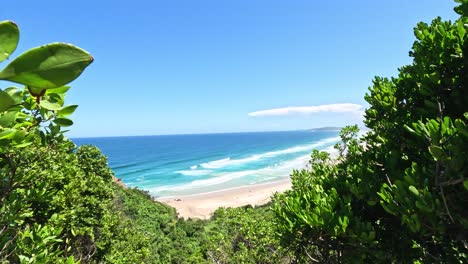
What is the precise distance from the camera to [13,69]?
2.01 ft

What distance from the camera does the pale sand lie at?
4088 cm

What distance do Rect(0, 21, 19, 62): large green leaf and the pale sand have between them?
39808 millimetres

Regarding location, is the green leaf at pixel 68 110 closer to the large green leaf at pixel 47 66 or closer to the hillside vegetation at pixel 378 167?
the hillside vegetation at pixel 378 167

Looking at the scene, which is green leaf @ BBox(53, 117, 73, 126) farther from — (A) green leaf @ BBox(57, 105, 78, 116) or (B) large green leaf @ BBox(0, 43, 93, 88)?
(B) large green leaf @ BBox(0, 43, 93, 88)

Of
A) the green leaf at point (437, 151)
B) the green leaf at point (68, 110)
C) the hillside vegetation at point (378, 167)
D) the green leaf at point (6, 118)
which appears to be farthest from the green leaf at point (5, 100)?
the green leaf at point (437, 151)

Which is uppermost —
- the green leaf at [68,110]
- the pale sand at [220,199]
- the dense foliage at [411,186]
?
the green leaf at [68,110]

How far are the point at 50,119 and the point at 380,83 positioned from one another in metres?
4.15

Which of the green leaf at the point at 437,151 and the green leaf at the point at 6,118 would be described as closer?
the green leaf at the point at 6,118

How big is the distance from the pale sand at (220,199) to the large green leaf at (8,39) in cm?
3981

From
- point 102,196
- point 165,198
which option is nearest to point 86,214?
point 102,196

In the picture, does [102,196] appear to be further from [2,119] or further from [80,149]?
[2,119]

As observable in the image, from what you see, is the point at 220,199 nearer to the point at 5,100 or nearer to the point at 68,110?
the point at 68,110

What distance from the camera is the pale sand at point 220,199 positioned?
134ft

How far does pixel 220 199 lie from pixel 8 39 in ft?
155
